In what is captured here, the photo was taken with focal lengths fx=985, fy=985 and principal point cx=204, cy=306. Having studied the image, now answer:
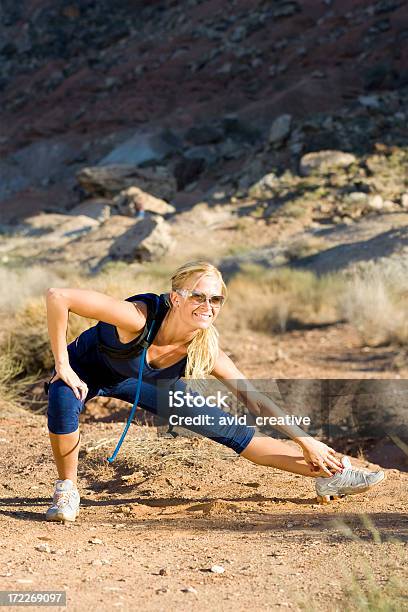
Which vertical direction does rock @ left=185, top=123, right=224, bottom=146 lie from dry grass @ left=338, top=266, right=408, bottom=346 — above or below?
below

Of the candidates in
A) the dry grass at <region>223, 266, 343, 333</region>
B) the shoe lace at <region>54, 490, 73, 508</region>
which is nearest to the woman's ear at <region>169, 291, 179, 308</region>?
the shoe lace at <region>54, 490, 73, 508</region>

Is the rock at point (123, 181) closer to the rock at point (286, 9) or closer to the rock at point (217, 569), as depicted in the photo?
the rock at point (286, 9)

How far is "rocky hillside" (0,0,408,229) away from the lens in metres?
30.4

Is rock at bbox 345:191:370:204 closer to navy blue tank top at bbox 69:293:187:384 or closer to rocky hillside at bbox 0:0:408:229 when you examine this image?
rocky hillside at bbox 0:0:408:229

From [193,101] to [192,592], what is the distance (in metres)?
36.7

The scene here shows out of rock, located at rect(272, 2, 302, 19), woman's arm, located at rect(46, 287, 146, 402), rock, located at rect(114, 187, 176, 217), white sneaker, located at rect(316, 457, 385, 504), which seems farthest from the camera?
rock, located at rect(272, 2, 302, 19)

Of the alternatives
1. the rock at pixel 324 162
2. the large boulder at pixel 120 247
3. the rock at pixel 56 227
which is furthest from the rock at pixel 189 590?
the rock at pixel 324 162

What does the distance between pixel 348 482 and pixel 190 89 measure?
36.4 meters

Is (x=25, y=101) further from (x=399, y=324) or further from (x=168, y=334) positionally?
(x=168, y=334)

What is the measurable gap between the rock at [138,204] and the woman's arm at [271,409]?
70.1 feet

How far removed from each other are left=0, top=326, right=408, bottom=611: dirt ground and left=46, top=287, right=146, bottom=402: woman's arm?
0.86 m

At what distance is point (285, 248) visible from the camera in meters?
19.7

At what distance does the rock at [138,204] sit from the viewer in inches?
1035

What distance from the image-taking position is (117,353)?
180 inches
